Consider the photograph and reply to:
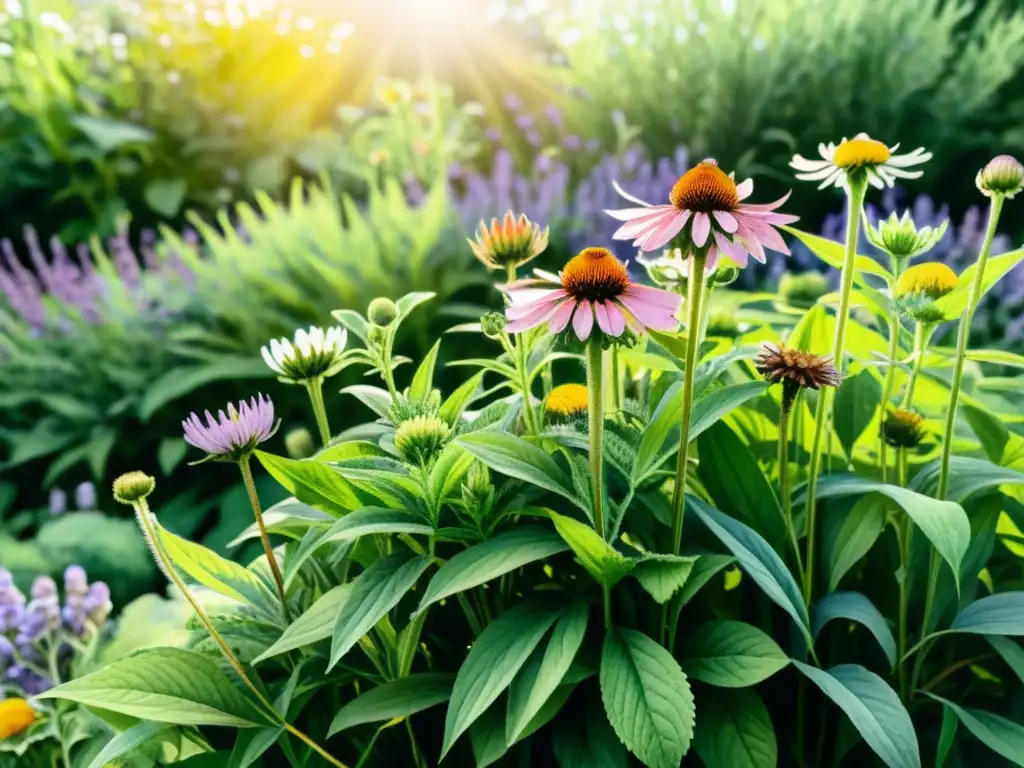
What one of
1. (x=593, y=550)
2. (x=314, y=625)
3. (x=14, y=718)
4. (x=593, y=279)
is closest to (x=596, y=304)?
(x=593, y=279)

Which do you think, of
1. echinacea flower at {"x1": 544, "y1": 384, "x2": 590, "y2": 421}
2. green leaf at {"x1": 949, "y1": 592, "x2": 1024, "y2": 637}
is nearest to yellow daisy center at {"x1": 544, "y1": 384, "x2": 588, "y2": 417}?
echinacea flower at {"x1": 544, "y1": 384, "x2": 590, "y2": 421}

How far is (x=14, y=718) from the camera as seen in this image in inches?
55.1

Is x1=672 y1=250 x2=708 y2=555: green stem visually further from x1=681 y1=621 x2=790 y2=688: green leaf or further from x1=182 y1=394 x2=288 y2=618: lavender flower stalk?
x1=182 y1=394 x2=288 y2=618: lavender flower stalk

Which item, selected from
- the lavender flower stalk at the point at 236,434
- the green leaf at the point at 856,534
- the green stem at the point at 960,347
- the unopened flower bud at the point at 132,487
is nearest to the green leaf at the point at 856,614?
the green leaf at the point at 856,534

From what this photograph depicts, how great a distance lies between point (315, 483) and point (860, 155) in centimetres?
64

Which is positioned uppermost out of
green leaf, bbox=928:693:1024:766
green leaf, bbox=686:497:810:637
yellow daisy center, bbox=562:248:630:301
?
yellow daisy center, bbox=562:248:630:301

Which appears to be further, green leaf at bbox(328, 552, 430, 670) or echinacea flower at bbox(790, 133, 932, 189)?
echinacea flower at bbox(790, 133, 932, 189)

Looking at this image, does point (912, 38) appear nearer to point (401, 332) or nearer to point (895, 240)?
point (401, 332)

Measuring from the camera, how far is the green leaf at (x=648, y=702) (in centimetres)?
81

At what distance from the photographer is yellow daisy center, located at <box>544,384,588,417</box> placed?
3.44 feet

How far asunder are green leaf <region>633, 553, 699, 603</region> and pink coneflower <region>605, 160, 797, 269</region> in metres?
0.27

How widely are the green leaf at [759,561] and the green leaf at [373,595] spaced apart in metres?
0.28

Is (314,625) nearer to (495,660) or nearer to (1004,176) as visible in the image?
(495,660)

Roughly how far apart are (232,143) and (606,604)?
A: 4.50 metres
